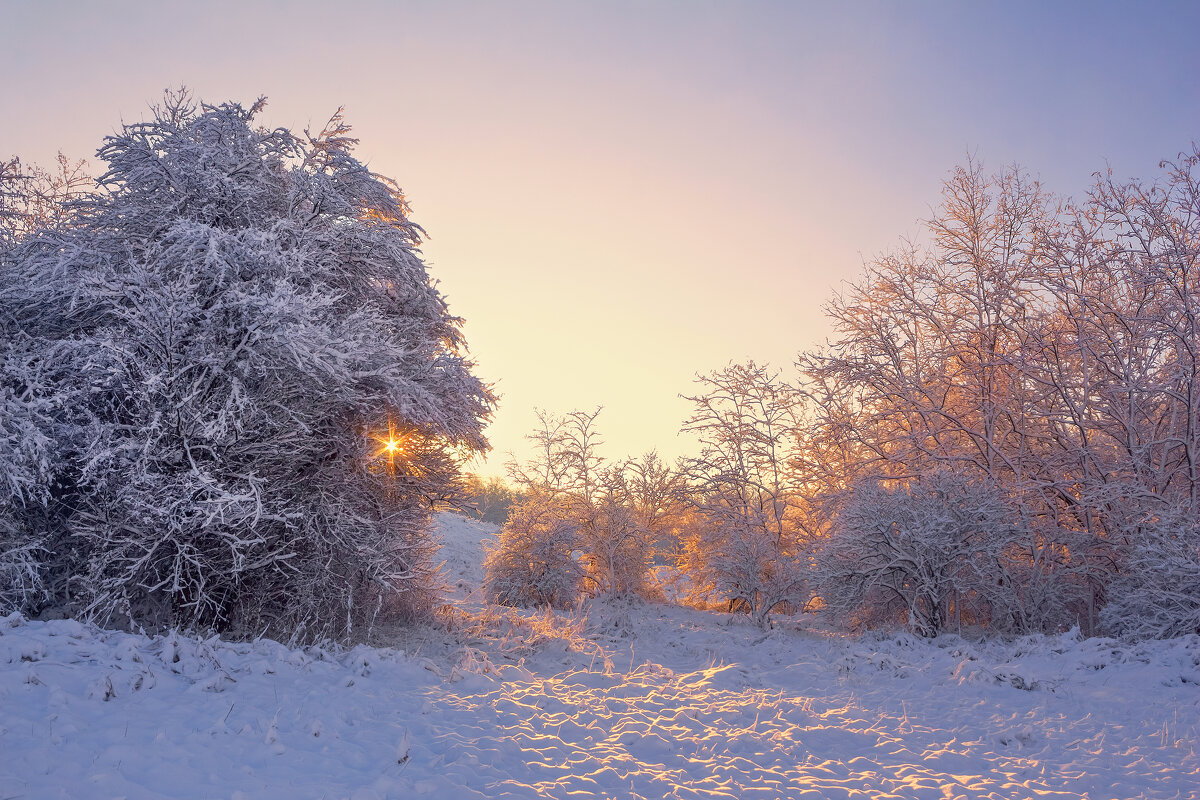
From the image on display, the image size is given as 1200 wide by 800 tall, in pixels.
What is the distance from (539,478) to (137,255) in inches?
536

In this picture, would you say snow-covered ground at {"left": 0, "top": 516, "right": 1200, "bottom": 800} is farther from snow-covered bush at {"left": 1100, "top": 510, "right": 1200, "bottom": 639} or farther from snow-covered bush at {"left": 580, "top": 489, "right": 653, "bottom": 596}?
snow-covered bush at {"left": 580, "top": 489, "right": 653, "bottom": 596}

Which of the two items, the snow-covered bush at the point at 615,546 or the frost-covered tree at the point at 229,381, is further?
the snow-covered bush at the point at 615,546

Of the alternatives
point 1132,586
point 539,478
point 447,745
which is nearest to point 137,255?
point 447,745

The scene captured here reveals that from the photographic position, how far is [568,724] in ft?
23.9

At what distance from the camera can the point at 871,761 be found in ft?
21.1

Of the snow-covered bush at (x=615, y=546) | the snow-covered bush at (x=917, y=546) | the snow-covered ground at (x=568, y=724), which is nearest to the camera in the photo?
the snow-covered ground at (x=568, y=724)

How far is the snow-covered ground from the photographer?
5211mm

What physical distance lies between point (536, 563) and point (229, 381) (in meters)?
12.4

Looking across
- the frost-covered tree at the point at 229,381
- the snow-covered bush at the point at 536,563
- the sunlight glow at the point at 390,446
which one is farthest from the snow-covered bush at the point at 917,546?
the sunlight glow at the point at 390,446

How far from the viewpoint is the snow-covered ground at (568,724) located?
5.21m

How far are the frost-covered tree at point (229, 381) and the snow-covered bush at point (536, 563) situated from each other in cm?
803

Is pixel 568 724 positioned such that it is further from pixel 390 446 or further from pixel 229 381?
pixel 229 381

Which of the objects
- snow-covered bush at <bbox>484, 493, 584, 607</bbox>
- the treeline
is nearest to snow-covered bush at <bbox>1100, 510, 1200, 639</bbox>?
the treeline

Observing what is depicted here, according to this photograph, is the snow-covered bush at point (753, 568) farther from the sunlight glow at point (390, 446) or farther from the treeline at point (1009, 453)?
the sunlight glow at point (390, 446)
